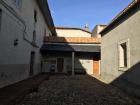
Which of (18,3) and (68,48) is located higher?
(18,3)

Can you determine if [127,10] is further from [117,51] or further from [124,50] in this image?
[117,51]

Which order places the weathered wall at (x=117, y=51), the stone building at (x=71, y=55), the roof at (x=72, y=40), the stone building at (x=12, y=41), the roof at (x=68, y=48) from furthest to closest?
the roof at (x=72, y=40), the stone building at (x=71, y=55), the roof at (x=68, y=48), the weathered wall at (x=117, y=51), the stone building at (x=12, y=41)

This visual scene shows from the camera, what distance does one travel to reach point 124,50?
11508 mm

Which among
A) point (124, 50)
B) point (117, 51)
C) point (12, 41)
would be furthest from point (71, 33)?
point (12, 41)

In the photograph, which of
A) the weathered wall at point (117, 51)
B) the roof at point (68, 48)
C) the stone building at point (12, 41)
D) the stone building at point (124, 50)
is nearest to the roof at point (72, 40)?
the roof at point (68, 48)

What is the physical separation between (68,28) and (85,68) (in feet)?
50.0

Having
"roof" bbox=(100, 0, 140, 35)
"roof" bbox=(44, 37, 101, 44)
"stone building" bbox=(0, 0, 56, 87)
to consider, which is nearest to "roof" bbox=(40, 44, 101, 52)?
"roof" bbox=(44, 37, 101, 44)

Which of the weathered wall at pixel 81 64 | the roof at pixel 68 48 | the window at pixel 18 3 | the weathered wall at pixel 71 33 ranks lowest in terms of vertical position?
the weathered wall at pixel 81 64

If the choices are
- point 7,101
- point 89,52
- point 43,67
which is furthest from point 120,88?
point 43,67

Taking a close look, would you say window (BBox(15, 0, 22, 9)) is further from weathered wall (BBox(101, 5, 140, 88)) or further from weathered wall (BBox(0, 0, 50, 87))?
weathered wall (BBox(101, 5, 140, 88))

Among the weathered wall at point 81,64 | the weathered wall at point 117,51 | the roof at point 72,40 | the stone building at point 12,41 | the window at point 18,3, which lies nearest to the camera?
the stone building at point 12,41

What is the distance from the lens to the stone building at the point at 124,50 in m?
9.07

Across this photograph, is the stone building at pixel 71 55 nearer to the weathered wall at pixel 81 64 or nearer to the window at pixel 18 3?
the weathered wall at pixel 81 64

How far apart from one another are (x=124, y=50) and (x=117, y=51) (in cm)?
59
